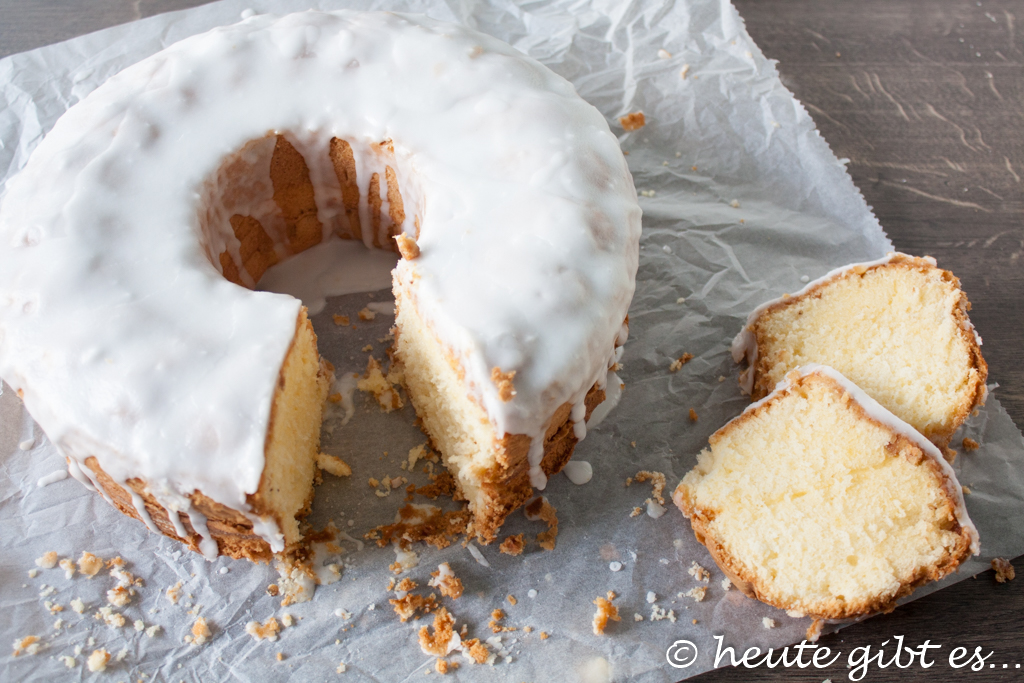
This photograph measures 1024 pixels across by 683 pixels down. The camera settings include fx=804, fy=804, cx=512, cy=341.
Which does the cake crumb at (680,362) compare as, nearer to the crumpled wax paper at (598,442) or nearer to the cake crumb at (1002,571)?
the crumpled wax paper at (598,442)

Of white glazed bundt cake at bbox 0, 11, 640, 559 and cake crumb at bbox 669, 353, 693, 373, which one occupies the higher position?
white glazed bundt cake at bbox 0, 11, 640, 559

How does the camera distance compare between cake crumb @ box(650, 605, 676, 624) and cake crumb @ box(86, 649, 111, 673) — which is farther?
cake crumb @ box(650, 605, 676, 624)

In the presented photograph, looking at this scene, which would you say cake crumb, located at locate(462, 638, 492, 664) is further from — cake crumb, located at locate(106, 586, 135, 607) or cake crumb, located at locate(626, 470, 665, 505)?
cake crumb, located at locate(106, 586, 135, 607)

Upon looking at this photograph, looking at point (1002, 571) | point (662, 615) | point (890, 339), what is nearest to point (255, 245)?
point (662, 615)

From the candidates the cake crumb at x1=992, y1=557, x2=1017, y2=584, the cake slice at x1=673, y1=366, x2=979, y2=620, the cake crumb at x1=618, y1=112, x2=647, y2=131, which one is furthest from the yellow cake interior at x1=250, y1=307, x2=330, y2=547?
the cake crumb at x1=992, y1=557, x2=1017, y2=584

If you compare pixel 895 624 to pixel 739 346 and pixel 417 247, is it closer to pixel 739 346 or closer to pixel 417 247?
pixel 739 346

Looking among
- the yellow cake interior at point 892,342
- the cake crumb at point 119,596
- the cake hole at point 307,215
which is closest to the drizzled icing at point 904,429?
the yellow cake interior at point 892,342
